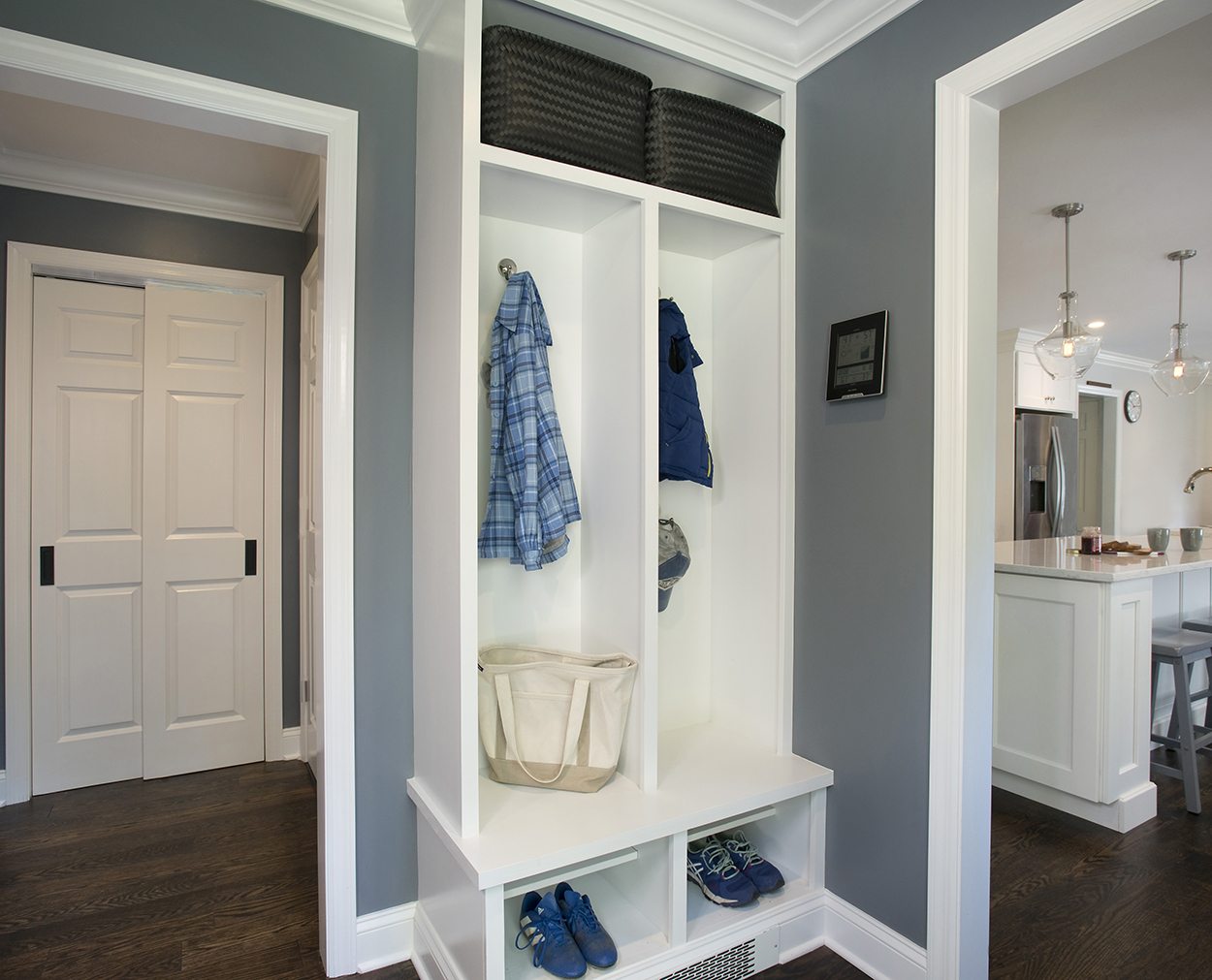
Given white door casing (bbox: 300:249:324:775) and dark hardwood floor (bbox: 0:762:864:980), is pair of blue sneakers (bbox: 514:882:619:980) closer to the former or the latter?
dark hardwood floor (bbox: 0:762:864:980)

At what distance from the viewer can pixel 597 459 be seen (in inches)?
81.6

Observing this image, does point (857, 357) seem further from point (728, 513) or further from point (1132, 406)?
point (1132, 406)

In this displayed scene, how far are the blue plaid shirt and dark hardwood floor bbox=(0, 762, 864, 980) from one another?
1160mm

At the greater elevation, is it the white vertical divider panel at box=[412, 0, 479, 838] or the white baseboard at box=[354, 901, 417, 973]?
the white vertical divider panel at box=[412, 0, 479, 838]

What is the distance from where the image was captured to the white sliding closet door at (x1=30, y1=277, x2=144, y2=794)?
296 centimetres

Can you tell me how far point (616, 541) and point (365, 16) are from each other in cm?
148

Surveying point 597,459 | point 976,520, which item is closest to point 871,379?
point 976,520

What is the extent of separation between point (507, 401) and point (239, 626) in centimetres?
212

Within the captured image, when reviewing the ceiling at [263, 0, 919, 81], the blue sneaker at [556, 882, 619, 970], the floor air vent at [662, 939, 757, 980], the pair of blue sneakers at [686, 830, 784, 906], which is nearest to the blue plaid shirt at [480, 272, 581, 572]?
the ceiling at [263, 0, 919, 81]

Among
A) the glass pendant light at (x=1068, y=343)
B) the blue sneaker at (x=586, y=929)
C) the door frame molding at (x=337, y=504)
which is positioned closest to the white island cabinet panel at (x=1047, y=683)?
the glass pendant light at (x=1068, y=343)

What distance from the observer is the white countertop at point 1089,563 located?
105 inches

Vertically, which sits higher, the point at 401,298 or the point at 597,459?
the point at 401,298

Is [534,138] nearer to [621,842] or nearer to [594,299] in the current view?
[594,299]

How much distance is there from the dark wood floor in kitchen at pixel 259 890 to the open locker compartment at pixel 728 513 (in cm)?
70
